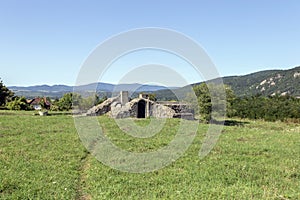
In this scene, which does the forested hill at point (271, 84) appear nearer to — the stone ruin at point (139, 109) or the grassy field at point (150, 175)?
the stone ruin at point (139, 109)

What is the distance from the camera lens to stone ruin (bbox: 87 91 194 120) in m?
37.3

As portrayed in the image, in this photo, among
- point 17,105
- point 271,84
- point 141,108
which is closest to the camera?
point 141,108

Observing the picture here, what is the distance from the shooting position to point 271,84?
6585 inches

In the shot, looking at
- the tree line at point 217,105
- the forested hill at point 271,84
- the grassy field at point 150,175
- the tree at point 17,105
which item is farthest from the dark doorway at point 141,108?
the forested hill at point 271,84

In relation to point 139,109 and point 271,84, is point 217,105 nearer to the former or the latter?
point 139,109

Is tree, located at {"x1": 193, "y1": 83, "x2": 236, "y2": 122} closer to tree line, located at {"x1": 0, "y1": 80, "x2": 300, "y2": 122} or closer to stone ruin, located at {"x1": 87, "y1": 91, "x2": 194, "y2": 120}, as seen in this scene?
tree line, located at {"x1": 0, "y1": 80, "x2": 300, "y2": 122}

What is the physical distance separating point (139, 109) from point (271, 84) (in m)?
148

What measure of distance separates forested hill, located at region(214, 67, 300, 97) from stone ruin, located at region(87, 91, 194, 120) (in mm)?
105985

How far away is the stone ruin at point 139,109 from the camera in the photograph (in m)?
37.3

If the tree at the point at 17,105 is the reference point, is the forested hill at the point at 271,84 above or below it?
above

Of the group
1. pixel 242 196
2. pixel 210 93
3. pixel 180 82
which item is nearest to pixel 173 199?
pixel 242 196

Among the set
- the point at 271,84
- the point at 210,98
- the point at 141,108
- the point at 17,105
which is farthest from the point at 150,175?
the point at 271,84

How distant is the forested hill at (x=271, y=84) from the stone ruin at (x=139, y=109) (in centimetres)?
10599

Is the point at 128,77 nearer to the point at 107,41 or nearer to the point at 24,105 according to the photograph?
the point at 107,41
